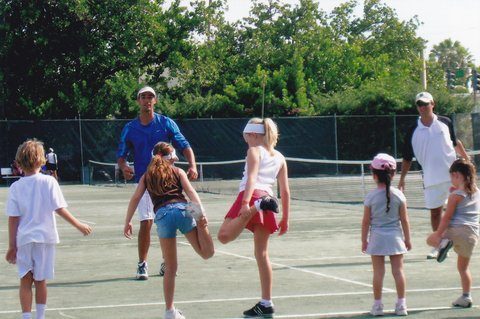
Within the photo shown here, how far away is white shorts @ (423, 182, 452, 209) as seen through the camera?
36.8ft

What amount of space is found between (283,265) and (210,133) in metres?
29.5

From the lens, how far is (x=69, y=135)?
4150 centimetres

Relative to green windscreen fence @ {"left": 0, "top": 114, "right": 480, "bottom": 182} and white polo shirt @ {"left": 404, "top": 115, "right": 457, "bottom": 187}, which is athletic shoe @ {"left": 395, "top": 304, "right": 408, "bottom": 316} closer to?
white polo shirt @ {"left": 404, "top": 115, "right": 457, "bottom": 187}

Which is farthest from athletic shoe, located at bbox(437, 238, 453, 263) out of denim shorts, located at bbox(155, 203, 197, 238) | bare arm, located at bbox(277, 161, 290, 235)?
denim shorts, located at bbox(155, 203, 197, 238)

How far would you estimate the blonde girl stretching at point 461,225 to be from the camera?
848 centimetres

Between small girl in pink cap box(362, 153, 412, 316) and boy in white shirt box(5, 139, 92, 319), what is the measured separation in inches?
91.4

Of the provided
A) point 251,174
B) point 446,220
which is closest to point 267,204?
point 251,174

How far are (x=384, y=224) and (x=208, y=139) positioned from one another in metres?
32.9

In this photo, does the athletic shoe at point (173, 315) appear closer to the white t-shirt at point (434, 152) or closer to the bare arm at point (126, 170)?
the bare arm at point (126, 170)

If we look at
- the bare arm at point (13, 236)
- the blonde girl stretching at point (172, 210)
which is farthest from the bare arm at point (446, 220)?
the bare arm at point (13, 236)

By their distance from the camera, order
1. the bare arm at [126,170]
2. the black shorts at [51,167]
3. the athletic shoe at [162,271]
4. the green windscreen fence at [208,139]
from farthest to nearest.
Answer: the green windscreen fence at [208,139], the black shorts at [51,167], the athletic shoe at [162,271], the bare arm at [126,170]

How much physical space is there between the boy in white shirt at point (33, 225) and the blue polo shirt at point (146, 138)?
3108 mm

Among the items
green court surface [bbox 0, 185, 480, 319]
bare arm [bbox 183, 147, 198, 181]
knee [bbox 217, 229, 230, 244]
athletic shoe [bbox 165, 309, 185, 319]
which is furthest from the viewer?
bare arm [bbox 183, 147, 198, 181]

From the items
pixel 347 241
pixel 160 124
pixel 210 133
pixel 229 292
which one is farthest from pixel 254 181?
pixel 210 133
